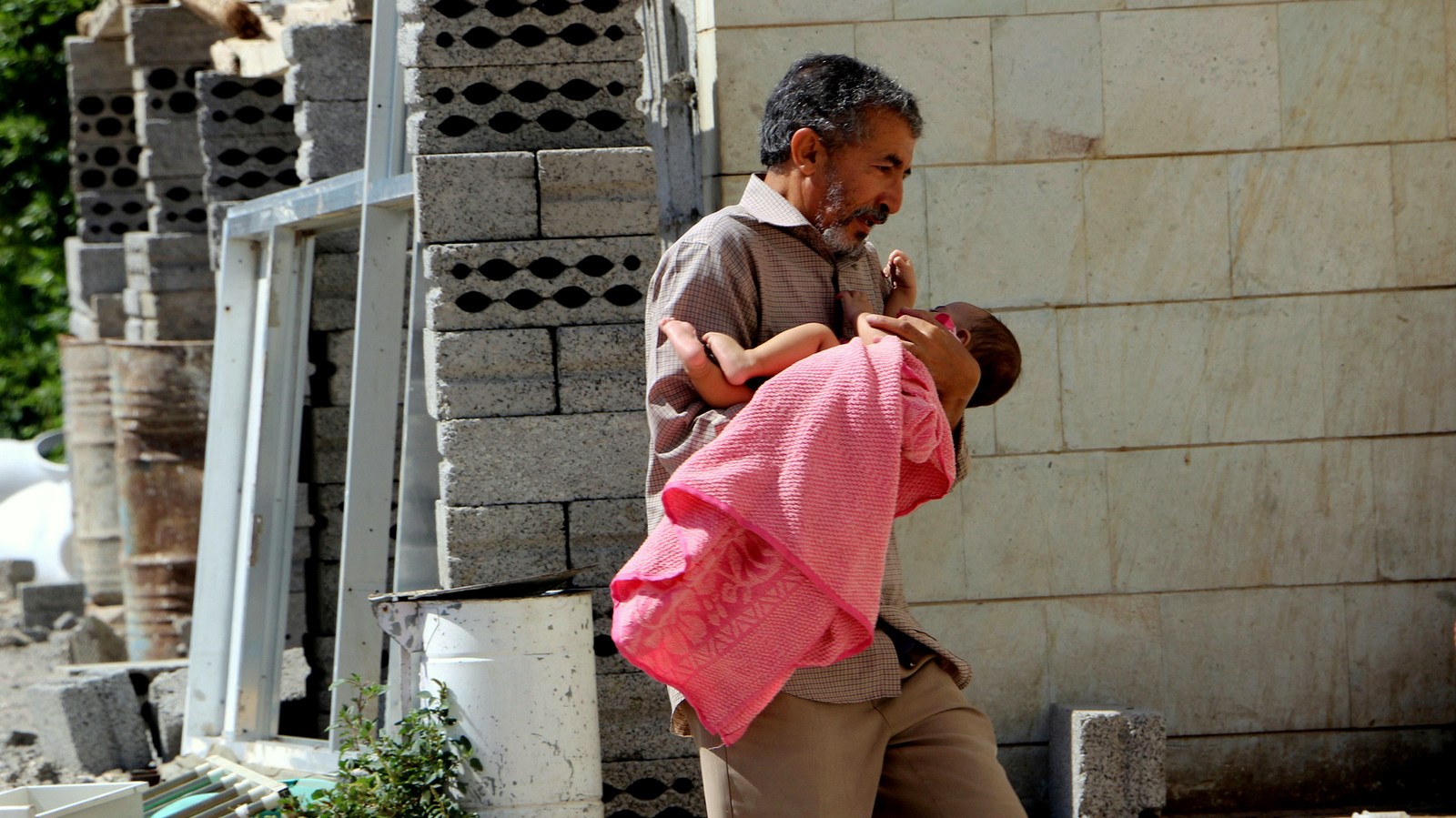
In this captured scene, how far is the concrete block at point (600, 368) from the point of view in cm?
404

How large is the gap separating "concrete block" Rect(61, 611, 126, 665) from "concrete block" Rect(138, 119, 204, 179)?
2920 millimetres

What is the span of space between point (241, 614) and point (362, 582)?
76 centimetres

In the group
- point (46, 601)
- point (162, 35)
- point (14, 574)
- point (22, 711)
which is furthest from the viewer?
point (14, 574)

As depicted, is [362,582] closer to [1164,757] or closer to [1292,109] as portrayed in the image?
[1164,757]

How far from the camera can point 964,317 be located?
2.76 m

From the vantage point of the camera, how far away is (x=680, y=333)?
2408 millimetres

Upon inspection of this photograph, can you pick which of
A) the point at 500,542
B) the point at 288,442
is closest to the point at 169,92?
the point at 288,442

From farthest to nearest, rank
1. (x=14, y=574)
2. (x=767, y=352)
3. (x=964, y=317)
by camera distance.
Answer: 1. (x=14, y=574)
2. (x=964, y=317)
3. (x=767, y=352)

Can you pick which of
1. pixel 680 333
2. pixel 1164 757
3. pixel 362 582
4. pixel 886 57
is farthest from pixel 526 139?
pixel 1164 757

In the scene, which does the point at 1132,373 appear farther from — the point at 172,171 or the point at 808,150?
the point at 172,171

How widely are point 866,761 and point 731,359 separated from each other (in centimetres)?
72

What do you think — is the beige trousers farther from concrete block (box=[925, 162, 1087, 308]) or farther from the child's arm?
concrete block (box=[925, 162, 1087, 308])

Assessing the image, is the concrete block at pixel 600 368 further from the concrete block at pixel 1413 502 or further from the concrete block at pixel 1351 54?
the concrete block at pixel 1413 502

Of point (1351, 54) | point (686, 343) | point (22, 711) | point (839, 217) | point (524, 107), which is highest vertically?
point (1351, 54)
